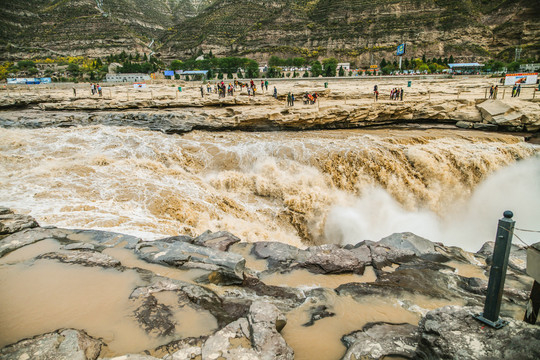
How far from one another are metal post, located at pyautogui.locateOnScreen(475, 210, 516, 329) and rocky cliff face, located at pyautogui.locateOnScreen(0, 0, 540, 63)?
81.9 metres

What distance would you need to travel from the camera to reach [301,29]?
90.4 meters

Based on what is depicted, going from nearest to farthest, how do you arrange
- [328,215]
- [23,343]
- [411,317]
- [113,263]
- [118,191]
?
[23,343] < [411,317] < [113,263] < [118,191] < [328,215]

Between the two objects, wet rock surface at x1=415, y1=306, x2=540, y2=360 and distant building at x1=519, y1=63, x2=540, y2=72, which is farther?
distant building at x1=519, y1=63, x2=540, y2=72

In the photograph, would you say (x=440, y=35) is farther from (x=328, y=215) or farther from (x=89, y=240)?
(x=89, y=240)

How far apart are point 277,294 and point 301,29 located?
9712 cm

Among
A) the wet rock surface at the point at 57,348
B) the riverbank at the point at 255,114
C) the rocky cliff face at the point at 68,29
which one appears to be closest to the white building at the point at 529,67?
the riverbank at the point at 255,114

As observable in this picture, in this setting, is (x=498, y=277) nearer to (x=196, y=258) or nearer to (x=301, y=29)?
(x=196, y=258)

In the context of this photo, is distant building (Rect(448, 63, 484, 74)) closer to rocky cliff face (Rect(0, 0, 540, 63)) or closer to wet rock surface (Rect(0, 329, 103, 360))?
rocky cliff face (Rect(0, 0, 540, 63))

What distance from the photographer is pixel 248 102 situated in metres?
21.5

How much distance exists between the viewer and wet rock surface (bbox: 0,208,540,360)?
3.02 meters

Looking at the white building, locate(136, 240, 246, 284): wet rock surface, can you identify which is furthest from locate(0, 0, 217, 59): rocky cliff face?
locate(136, 240, 246, 284): wet rock surface

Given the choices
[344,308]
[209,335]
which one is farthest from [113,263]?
[344,308]

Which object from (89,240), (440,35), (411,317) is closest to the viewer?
(411,317)

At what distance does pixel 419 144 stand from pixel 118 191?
1307cm
